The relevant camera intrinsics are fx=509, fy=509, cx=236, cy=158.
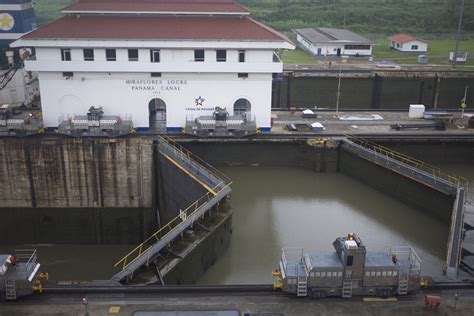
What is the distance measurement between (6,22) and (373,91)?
96.0 feet

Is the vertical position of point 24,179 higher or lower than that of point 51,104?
lower

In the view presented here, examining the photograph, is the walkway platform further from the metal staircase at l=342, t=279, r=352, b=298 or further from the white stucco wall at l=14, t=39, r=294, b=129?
the white stucco wall at l=14, t=39, r=294, b=129

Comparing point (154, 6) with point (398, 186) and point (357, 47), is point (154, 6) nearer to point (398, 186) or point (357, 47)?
point (398, 186)

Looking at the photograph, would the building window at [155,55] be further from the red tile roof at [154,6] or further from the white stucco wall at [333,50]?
the white stucco wall at [333,50]

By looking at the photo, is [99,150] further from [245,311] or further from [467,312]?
[467,312]

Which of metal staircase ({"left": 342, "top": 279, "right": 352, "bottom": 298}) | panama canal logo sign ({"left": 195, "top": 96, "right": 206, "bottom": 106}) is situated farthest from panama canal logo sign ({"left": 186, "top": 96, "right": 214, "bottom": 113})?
metal staircase ({"left": 342, "top": 279, "right": 352, "bottom": 298})

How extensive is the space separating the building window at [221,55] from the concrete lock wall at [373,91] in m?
13.7

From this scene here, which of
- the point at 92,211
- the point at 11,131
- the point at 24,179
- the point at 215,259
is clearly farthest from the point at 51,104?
the point at 215,259

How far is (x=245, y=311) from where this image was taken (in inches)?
555

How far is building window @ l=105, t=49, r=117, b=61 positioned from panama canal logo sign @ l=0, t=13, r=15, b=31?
10276 millimetres

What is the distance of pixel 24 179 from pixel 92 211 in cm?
399

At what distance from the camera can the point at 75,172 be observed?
27.5m

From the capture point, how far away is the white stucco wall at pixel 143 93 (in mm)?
30047

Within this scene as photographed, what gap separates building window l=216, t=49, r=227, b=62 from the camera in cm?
2986
